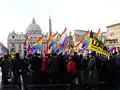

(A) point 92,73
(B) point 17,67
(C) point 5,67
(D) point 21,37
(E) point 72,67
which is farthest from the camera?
(D) point 21,37

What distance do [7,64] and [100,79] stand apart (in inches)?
181

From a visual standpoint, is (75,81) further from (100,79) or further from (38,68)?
(38,68)

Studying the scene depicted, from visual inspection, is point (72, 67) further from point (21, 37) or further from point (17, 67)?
point (21, 37)

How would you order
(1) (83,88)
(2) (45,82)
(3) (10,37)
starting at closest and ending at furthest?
(1) (83,88) < (2) (45,82) < (3) (10,37)

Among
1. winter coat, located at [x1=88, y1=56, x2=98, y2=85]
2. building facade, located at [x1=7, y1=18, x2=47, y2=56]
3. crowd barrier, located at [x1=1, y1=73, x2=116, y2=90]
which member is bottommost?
crowd barrier, located at [x1=1, y1=73, x2=116, y2=90]

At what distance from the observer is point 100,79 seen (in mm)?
14031

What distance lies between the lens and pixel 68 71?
49.6 feet

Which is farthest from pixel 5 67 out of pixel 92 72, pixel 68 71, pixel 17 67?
pixel 92 72

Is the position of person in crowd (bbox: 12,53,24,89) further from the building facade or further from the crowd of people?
the building facade

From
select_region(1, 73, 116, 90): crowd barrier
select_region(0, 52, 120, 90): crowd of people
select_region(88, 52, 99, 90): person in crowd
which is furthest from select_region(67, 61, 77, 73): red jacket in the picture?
select_region(88, 52, 99, 90): person in crowd

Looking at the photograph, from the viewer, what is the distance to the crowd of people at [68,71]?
1338 cm

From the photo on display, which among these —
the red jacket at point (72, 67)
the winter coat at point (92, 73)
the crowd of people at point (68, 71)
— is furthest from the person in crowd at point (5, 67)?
the winter coat at point (92, 73)

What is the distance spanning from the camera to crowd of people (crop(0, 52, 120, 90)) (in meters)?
13.4

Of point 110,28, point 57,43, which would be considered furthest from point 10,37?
point 57,43
